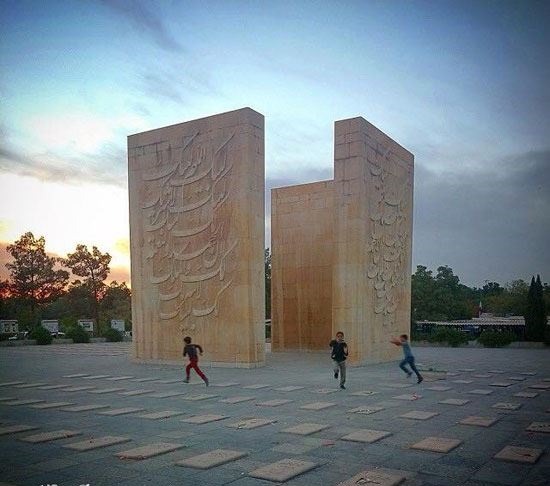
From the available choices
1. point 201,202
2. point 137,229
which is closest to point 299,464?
point 201,202

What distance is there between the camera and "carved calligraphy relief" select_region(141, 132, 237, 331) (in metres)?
15.9

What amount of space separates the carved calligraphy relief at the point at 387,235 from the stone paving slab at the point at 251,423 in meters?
9.74

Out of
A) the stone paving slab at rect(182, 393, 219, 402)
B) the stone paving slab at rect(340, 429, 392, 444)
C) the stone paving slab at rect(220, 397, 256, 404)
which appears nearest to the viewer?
the stone paving slab at rect(340, 429, 392, 444)

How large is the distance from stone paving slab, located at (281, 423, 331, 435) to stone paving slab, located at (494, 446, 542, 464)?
2.32 metres

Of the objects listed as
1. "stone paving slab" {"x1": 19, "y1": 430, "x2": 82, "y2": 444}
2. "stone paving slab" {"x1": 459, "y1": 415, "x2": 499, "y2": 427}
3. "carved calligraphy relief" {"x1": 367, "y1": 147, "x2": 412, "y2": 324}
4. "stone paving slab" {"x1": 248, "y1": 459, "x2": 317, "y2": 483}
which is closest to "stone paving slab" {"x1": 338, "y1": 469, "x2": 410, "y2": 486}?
"stone paving slab" {"x1": 248, "y1": 459, "x2": 317, "y2": 483}

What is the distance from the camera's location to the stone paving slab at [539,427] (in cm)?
665

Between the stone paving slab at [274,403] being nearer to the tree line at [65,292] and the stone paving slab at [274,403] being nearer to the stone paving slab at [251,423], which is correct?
the stone paving slab at [251,423]

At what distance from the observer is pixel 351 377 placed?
42.3 ft

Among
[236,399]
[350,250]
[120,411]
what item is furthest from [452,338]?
[120,411]

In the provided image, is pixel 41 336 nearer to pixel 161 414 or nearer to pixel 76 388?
pixel 76 388

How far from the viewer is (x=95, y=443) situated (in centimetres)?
611

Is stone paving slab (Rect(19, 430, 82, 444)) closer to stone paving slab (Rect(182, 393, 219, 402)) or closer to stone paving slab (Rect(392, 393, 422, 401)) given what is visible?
stone paving slab (Rect(182, 393, 219, 402))

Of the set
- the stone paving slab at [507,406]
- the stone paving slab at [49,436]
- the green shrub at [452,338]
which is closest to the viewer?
the stone paving slab at [49,436]

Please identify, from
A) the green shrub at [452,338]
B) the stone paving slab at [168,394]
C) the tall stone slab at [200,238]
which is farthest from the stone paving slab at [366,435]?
the green shrub at [452,338]
